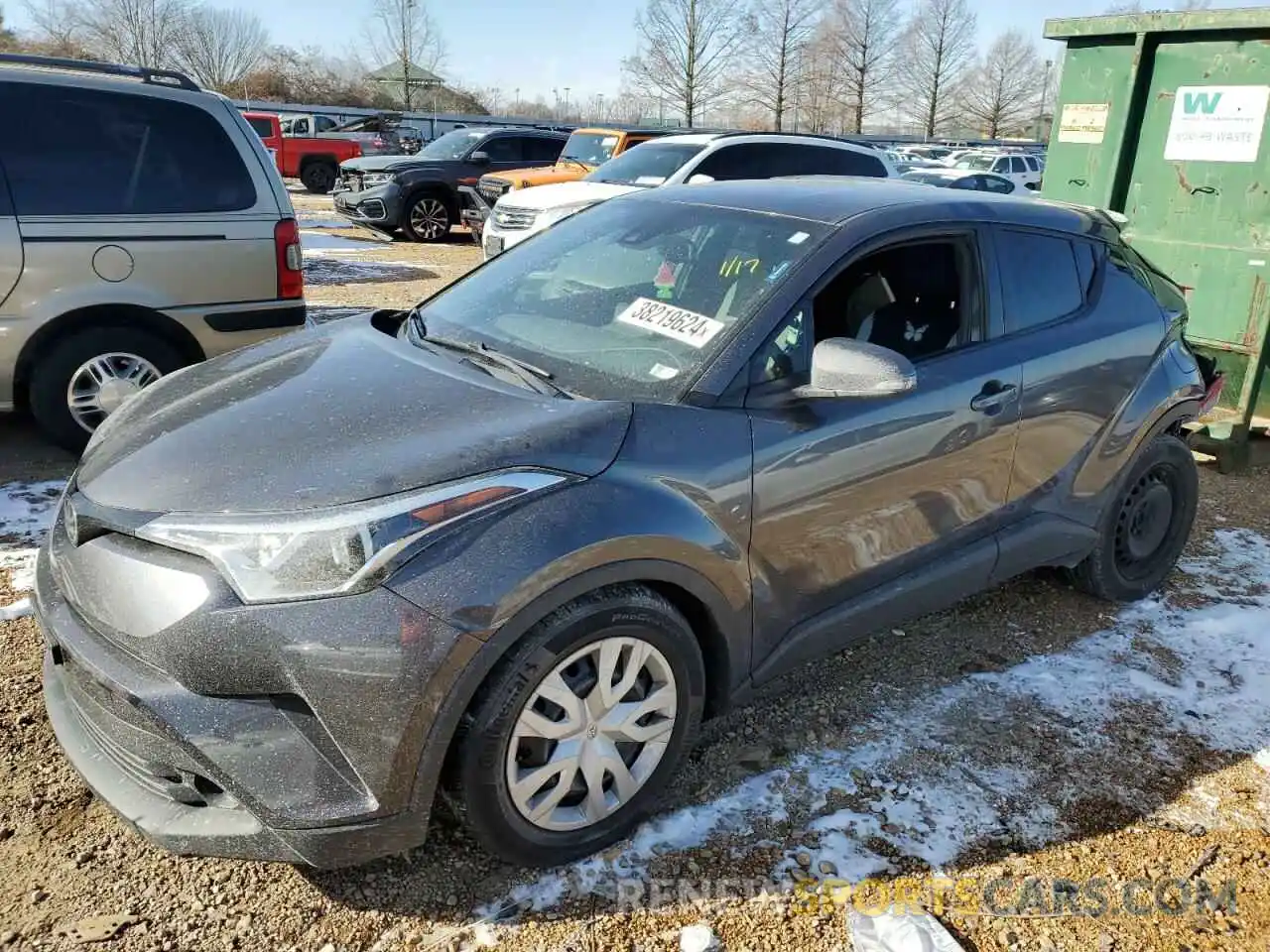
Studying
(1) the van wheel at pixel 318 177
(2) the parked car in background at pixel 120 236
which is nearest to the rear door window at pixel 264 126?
(1) the van wheel at pixel 318 177

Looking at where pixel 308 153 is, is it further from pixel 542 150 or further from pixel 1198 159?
pixel 1198 159

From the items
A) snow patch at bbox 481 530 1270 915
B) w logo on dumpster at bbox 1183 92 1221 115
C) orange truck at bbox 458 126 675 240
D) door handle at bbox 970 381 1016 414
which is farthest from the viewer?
orange truck at bbox 458 126 675 240

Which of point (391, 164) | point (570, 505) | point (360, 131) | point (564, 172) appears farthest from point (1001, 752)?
point (360, 131)

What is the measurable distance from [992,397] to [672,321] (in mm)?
1099

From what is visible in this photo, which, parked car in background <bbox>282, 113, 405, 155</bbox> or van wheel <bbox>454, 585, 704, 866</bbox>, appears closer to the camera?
van wheel <bbox>454, 585, 704, 866</bbox>

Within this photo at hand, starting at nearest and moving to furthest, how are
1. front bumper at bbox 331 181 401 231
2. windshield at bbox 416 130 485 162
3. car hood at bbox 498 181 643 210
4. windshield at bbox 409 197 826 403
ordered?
windshield at bbox 409 197 826 403 → car hood at bbox 498 181 643 210 → front bumper at bbox 331 181 401 231 → windshield at bbox 416 130 485 162

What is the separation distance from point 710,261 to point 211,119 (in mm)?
3276

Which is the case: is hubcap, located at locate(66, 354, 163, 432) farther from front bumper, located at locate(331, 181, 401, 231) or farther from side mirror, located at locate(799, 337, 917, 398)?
front bumper, located at locate(331, 181, 401, 231)

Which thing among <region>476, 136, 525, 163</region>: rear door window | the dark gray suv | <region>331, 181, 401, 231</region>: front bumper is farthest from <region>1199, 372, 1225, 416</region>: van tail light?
<region>476, 136, 525, 163</region>: rear door window

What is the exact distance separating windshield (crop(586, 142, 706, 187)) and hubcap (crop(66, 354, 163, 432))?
6468 millimetres

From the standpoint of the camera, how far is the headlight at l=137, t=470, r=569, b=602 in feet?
6.66

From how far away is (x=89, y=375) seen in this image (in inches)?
188

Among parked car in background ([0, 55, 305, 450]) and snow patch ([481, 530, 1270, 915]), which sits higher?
parked car in background ([0, 55, 305, 450])

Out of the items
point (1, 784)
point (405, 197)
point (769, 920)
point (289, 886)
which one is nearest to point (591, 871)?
point (769, 920)
